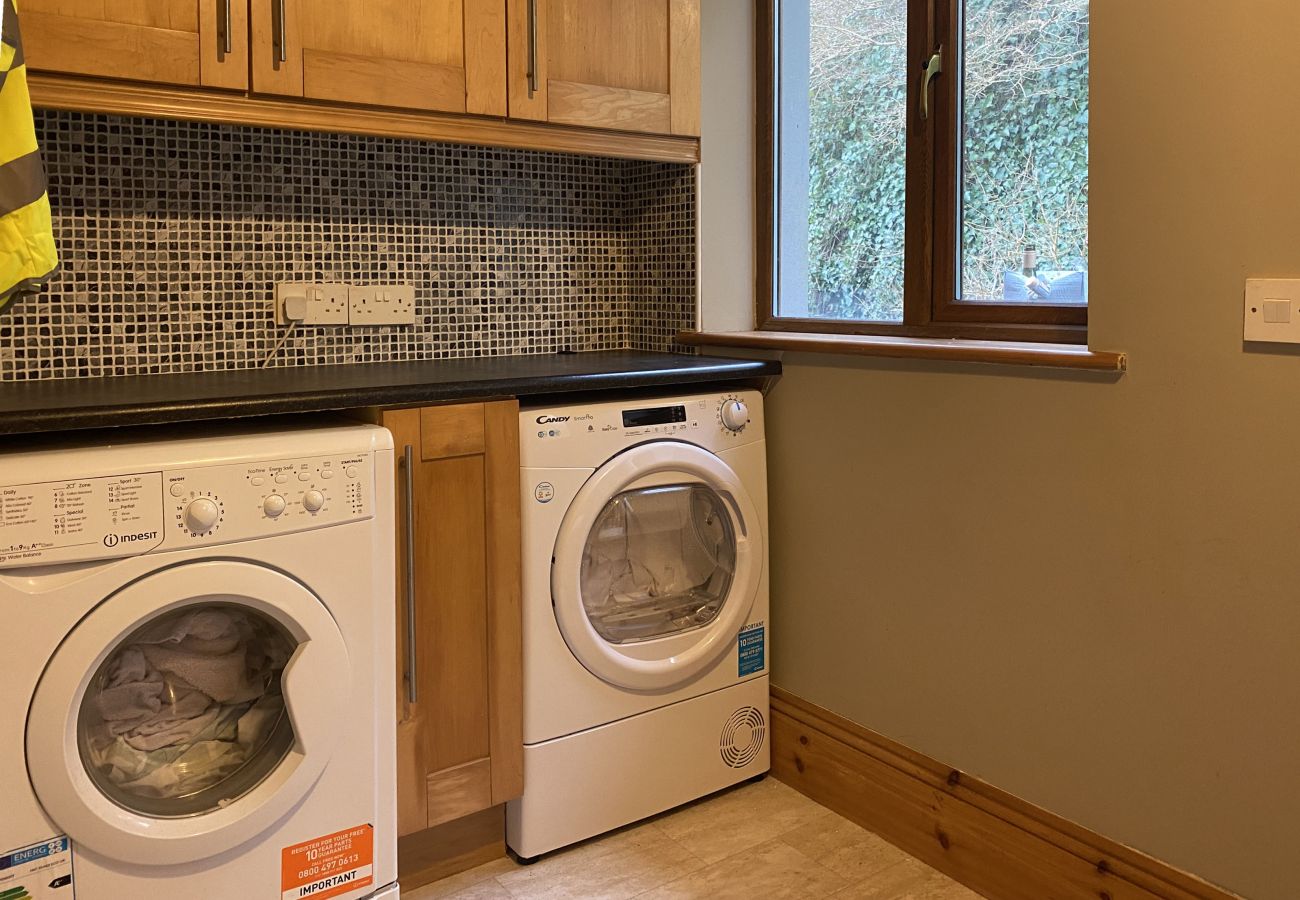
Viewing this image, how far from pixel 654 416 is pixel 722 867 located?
34.4 inches

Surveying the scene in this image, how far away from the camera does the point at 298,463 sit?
1642 millimetres

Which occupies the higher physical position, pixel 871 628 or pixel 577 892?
pixel 871 628

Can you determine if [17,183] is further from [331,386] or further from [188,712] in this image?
[188,712]

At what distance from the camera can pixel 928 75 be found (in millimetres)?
2197

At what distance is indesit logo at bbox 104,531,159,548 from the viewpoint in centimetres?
148

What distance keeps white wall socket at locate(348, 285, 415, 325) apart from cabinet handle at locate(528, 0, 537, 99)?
1.74ft

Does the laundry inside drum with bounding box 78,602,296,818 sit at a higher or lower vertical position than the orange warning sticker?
higher

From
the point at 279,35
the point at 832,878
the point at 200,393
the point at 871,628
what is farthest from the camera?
the point at 871,628

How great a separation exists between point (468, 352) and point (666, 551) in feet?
2.29

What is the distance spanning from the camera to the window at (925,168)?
6.52ft

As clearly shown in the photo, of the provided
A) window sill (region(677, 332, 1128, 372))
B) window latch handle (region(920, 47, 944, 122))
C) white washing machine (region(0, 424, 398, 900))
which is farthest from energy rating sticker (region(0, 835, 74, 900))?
window latch handle (region(920, 47, 944, 122))

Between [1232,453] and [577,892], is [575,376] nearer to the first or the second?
[577,892]

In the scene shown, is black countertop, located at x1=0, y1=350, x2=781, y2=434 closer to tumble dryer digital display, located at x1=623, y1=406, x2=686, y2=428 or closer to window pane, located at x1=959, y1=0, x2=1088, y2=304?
tumble dryer digital display, located at x1=623, y1=406, x2=686, y2=428

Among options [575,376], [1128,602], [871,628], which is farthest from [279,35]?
[1128,602]
